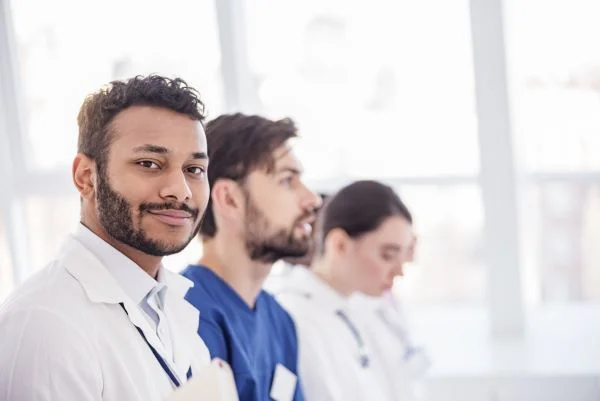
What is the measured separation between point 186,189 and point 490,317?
2.99 meters

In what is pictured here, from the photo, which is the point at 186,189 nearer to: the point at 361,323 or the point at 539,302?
the point at 361,323

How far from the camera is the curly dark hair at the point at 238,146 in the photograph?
242cm

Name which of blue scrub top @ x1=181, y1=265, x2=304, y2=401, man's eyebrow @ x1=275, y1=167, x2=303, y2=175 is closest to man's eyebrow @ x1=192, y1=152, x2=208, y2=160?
blue scrub top @ x1=181, y1=265, x2=304, y2=401

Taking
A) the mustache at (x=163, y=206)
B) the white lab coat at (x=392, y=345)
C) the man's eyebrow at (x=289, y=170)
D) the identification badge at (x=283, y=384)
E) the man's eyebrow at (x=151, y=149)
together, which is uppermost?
the man's eyebrow at (x=151, y=149)

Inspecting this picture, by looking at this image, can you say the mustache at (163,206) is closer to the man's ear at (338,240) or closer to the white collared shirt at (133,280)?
the white collared shirt at (133,280)

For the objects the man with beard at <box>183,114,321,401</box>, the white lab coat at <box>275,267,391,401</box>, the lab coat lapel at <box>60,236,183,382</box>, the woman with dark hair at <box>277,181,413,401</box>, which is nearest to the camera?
the lab coat lapel at <box>60,236,183,382</box>

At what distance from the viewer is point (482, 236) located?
4422 mm

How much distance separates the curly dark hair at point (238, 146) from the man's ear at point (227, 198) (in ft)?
0.04

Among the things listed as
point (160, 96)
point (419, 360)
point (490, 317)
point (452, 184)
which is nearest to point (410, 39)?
point (452, 184)

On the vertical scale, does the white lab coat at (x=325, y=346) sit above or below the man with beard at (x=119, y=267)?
below

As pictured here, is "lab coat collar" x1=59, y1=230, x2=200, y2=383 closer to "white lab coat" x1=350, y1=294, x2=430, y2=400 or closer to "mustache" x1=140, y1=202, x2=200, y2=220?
"mustache" x1=140, y1=202, x2=200, y2=220

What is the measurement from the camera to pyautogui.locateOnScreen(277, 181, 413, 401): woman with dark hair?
2.90m

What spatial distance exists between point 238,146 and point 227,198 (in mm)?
122

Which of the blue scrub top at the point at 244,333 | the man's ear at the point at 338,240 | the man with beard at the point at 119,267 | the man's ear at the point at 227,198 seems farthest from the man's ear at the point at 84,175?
the man's ear at the point at 338,240
